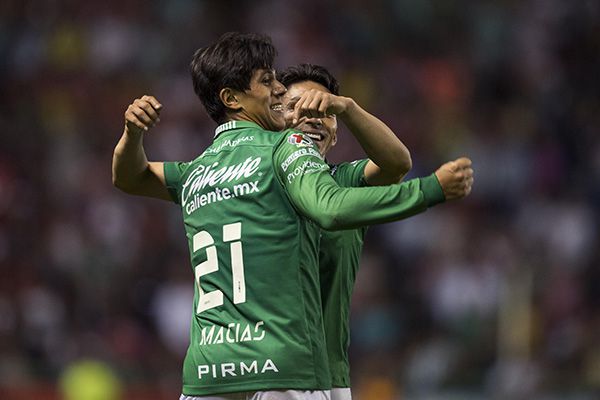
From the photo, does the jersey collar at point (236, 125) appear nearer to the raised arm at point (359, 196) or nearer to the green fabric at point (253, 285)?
the green fabric at point (253, 285)

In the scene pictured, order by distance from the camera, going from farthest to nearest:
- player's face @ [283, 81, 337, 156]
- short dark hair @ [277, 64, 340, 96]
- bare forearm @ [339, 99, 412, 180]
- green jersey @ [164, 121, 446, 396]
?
short dark hair @ [277, 64, 340, 96] → player's face @ [283, 81, 337, 156] → bare forearm @ [339, 99, 412, 180] → green jersey @ [164, 121, 446, 396]

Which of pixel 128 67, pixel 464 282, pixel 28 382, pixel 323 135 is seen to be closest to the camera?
pixel 323 135

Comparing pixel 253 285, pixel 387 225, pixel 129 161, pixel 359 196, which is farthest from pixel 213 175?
pixel 387 225

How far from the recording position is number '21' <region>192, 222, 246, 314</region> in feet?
15.6

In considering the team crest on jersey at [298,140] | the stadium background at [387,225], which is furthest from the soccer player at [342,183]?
the stadium background at [387,225]

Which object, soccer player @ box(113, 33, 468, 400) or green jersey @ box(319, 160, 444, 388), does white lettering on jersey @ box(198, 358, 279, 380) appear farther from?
green jersey @ box(319, 160, 444, 388)

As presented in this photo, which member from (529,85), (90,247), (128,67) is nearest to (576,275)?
(529,85)

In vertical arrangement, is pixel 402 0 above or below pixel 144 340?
above

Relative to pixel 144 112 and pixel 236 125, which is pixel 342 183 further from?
pixel 144 112

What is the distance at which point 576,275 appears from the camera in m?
11.4

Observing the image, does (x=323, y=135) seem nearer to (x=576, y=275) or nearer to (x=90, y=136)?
(x=576, y=275)

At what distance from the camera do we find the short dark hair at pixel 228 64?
16.6ft

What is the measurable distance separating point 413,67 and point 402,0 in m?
1.07

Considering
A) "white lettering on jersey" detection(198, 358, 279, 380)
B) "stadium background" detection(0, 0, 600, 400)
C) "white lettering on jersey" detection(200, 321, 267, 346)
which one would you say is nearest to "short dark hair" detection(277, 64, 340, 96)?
"white lettering on jersey" detection(200, 321, 267, 346)
